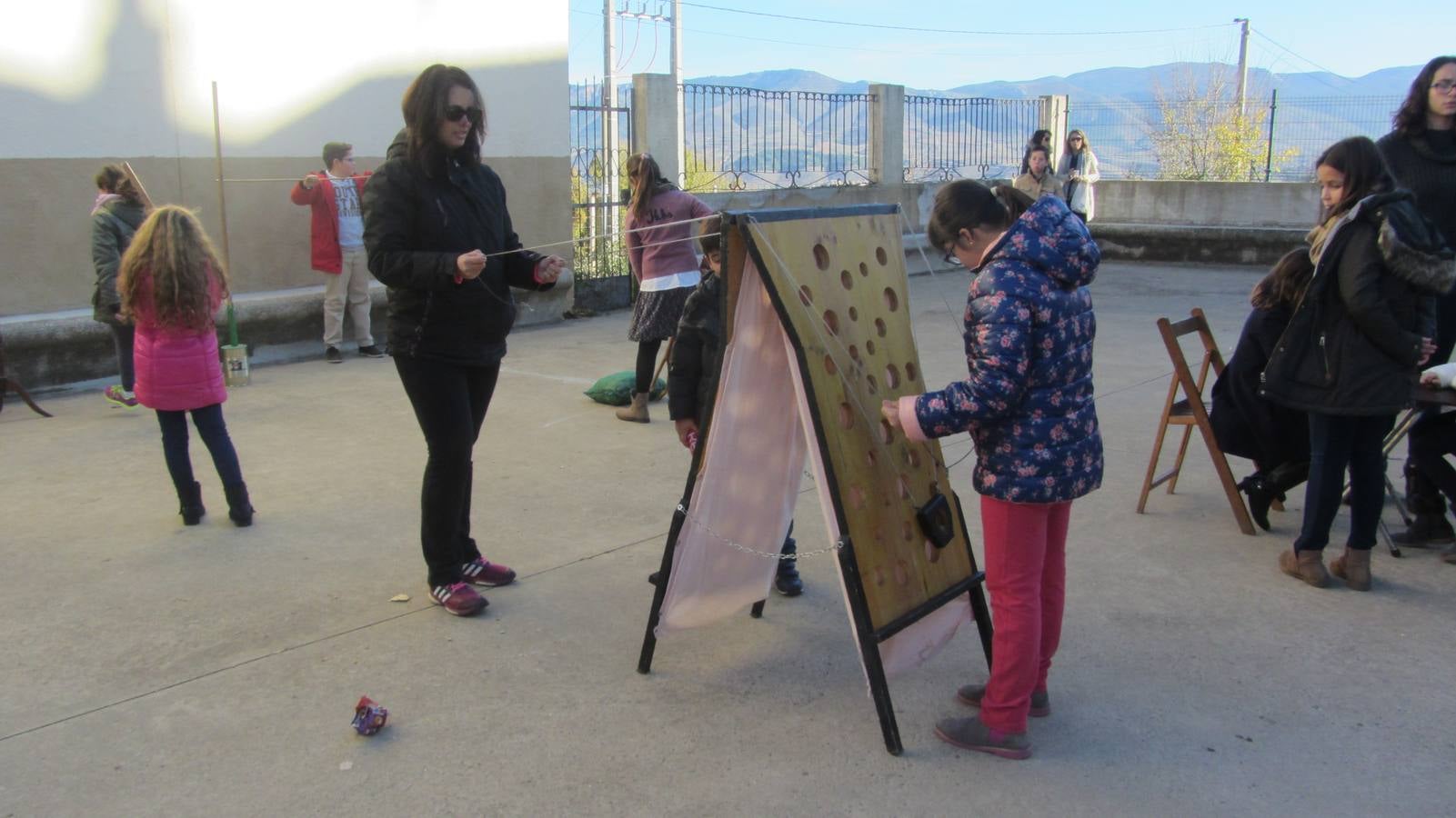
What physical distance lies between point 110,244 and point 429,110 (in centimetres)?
432

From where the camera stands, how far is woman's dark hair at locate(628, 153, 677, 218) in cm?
691

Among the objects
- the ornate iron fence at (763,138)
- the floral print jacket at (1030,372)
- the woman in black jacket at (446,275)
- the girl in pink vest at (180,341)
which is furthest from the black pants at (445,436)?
the ornate iron fence at (763,138)

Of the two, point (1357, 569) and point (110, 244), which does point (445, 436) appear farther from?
point (110, 244)

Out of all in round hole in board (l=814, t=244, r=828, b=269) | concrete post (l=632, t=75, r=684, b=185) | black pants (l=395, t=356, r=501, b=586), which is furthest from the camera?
concrete post (l=632, t=75, r=684, b=185)

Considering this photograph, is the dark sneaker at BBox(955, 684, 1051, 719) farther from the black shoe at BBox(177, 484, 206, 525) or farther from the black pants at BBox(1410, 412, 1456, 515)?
the black shoe at BBox(177, 484, 206, 525)

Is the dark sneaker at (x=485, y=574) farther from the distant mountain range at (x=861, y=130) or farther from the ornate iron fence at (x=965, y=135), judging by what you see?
the ornate iron fence at (x=965, y=135)

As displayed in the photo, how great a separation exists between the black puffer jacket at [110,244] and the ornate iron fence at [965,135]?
10.5m

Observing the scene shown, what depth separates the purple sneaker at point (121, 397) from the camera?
7352 mm

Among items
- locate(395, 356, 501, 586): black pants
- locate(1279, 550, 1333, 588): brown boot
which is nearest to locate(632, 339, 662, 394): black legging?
locate(395, 356, 501, 586): black pants

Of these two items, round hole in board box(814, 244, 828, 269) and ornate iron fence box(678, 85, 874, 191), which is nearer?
round hole in board box(814, 244, 828, 269)

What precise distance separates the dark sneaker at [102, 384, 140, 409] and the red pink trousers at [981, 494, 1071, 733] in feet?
19.7

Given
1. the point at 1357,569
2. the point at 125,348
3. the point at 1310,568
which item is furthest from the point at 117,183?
the point at 1357,569

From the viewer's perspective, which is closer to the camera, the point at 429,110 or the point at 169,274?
the point at 429,110

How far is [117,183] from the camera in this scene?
708cm
